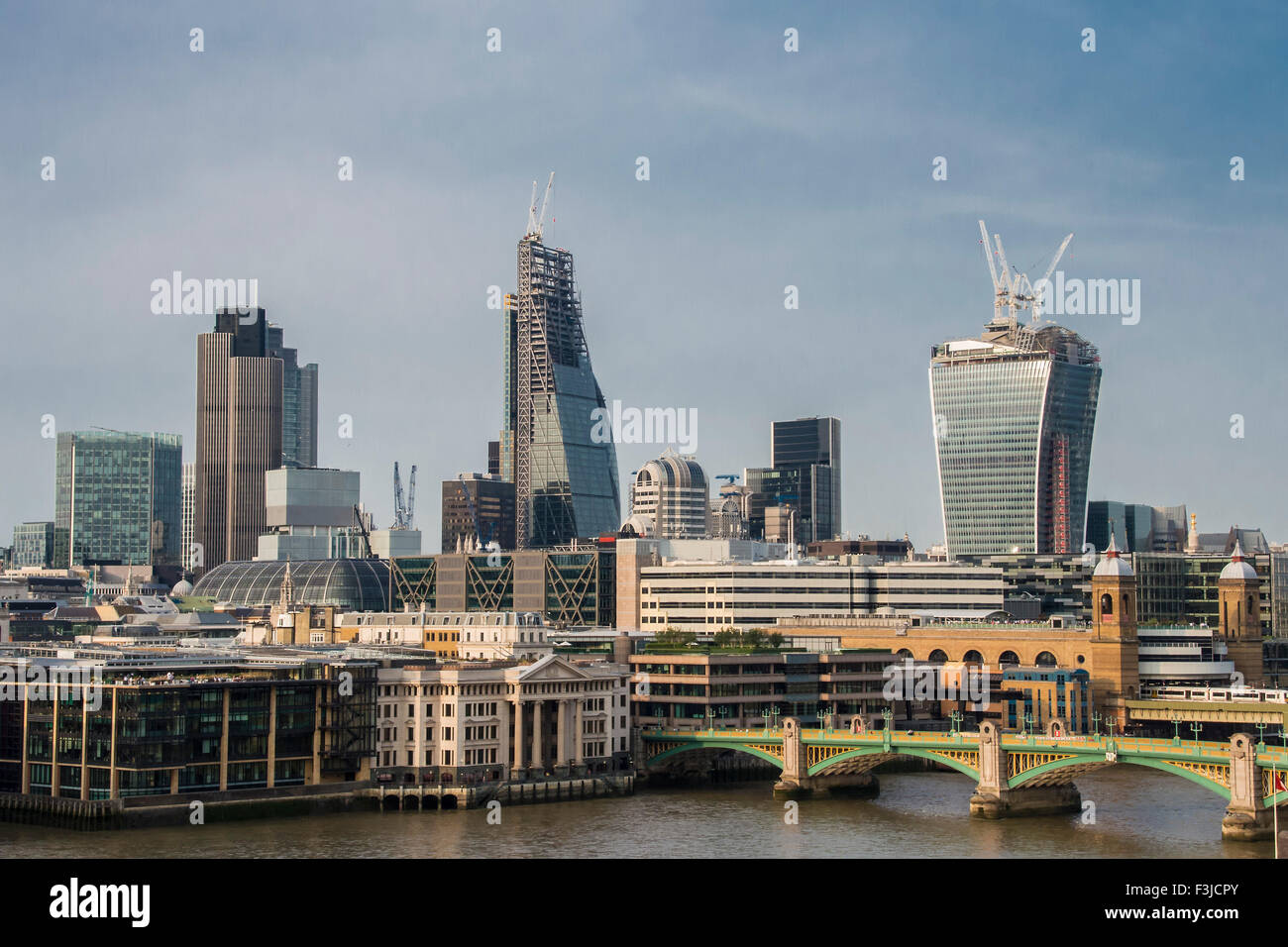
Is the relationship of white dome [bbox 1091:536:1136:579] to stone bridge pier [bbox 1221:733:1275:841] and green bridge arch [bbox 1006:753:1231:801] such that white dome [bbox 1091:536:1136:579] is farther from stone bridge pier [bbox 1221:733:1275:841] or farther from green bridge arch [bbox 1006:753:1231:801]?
stone bridge pier [bbox 1221:733:1275:841]

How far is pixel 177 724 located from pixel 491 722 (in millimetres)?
22081

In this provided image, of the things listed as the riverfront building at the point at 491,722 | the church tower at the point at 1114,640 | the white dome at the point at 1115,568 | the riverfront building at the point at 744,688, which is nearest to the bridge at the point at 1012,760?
the riverfront building at the point at 744,688

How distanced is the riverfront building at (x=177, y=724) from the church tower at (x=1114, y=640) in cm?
6649

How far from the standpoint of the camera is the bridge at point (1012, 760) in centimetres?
9575

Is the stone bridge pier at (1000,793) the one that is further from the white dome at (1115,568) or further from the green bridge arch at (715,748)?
the white dome at (1115,568)

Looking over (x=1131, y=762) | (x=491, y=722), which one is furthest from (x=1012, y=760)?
(x=491, y=722)

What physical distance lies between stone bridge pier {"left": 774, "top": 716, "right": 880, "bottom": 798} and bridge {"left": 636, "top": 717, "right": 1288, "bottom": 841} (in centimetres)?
7

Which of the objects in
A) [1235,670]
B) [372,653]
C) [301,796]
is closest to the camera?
[301,796]

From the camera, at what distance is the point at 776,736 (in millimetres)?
122500

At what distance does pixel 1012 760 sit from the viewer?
356 feet

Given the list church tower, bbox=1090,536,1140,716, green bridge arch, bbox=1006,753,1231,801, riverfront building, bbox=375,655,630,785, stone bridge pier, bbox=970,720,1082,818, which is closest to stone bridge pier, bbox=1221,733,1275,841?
green bridge arch, bbox=1006,753,1231,801

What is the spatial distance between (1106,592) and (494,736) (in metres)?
60.5
